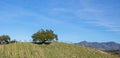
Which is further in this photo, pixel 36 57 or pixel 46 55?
pixel 46 55

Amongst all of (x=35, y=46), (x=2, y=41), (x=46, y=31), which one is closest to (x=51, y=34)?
(x=46, y=31)

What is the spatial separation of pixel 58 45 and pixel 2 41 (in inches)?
698

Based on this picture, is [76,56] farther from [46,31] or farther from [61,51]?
[46,31]

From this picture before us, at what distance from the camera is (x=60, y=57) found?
46.4m

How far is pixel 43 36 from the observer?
58.0 meters

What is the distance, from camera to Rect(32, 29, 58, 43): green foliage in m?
58.1

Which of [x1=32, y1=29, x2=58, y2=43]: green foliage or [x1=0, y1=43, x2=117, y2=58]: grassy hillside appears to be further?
[x1=32, y1=29, x2=58, y2=43]: green foliage

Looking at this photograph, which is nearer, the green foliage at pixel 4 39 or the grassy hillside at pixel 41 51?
the grassy hillside at pixel 41 51

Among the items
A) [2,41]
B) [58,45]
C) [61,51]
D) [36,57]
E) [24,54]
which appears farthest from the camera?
[2,41]

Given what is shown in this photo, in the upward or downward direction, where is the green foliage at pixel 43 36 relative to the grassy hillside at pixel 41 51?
upward

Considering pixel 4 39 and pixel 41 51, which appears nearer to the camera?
pixel 41 51

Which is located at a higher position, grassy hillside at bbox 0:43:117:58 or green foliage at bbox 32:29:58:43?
green foliage at bbox 32:29:58:43

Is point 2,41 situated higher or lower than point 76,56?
higher

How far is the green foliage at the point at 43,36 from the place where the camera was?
5806 cm
